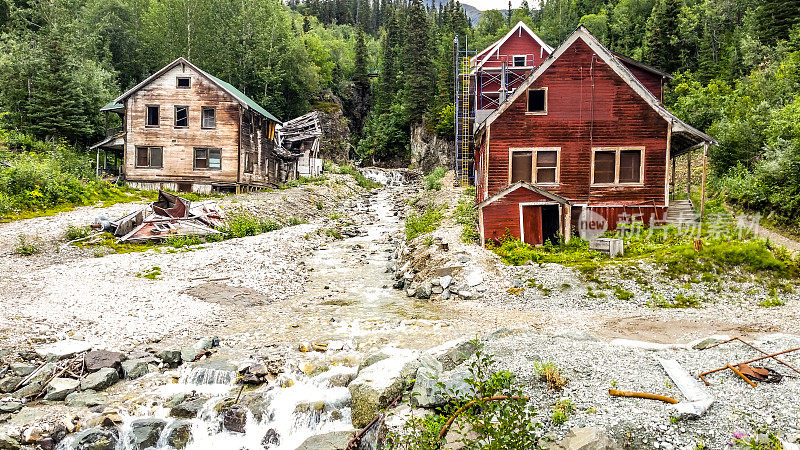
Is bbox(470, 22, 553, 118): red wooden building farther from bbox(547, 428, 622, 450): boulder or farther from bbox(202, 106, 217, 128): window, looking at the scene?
bbox(547, 428, 622, 450): boulder

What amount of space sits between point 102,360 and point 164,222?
13.8 meters

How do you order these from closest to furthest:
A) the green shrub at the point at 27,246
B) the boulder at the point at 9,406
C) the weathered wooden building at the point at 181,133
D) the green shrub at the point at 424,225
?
1. the boulder at the point at 9,406
2. the green shrub at the point at 27,246
3. the green shrub at the point at 424,225
4. the weathered wooden building at the point at 181,133

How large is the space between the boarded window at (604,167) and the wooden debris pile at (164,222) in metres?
19.3

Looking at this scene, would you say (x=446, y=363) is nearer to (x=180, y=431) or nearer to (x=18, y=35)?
(x=180, y=431)

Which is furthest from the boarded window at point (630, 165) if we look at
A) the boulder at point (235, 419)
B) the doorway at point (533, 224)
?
the boulder at point (235, 419)

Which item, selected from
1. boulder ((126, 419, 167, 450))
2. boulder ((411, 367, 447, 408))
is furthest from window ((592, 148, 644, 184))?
boulder ((126, 419, 167, 450))

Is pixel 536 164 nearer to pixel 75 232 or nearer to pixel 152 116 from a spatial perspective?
pixel 75 232

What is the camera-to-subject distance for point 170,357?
34.8 ft

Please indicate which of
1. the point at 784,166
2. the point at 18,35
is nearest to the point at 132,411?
the point at 784,166

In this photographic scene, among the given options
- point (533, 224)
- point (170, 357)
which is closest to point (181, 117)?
point (533, 224)

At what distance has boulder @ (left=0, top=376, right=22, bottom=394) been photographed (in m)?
9.05

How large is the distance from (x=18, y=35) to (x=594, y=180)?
55.3 metres

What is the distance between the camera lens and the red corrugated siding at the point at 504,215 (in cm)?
1981

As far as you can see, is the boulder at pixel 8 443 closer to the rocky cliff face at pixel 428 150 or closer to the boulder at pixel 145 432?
the boulder at pixel 145 432
